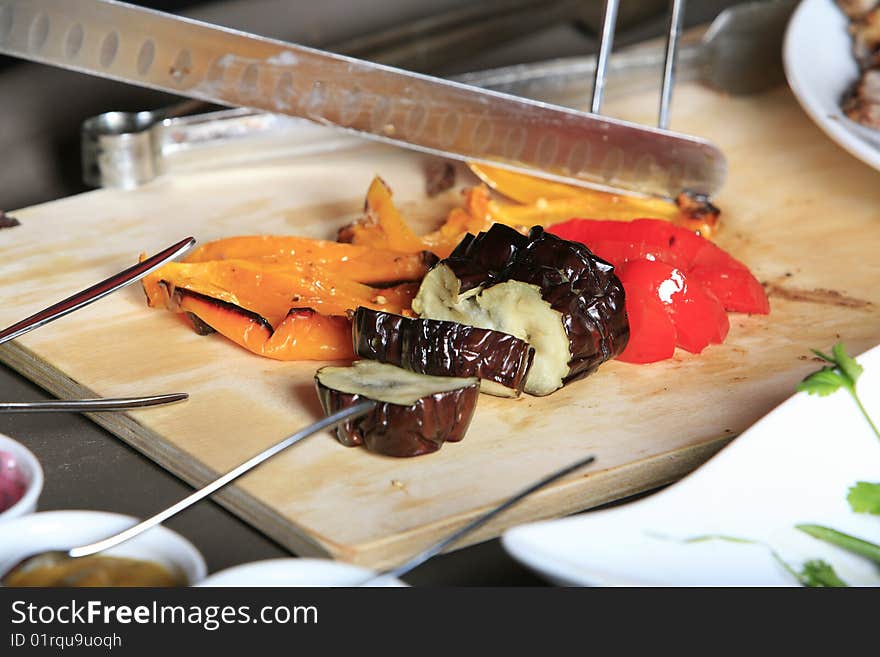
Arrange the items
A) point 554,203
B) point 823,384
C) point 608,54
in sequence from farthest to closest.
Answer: point 608,54 → point 554,203 → point 823,384

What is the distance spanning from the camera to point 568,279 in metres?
1.69

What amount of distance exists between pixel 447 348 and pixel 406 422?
0.54 ft

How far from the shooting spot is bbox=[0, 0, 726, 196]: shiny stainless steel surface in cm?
209

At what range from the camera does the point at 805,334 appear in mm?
1948

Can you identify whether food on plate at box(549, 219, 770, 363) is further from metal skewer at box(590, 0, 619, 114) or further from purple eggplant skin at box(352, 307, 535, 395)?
metal skewer at box(590, 0, 619, 114)

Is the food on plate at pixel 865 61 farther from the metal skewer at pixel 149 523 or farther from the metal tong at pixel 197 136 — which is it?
the metal skewer at pixel 149 523

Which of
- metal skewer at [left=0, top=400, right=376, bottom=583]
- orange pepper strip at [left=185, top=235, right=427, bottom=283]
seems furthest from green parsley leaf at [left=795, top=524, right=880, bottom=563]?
orange pepper strip at [left=185, top=235, right=427, bottom=283]

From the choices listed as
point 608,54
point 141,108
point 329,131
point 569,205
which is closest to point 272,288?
point 569,205

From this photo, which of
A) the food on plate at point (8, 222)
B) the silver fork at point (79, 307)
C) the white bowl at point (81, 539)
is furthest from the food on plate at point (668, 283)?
the food on plate at point (8, 222)

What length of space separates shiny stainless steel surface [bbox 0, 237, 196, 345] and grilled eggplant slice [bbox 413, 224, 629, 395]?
0.38 m

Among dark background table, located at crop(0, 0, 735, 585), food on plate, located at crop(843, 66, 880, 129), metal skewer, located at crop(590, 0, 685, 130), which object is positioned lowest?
dark background table, located at crop(0, 0, 735, 585)

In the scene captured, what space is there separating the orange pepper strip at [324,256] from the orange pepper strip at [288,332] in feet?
0.55

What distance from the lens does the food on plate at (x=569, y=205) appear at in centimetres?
229

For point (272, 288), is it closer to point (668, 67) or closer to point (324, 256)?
point (324, 256)
